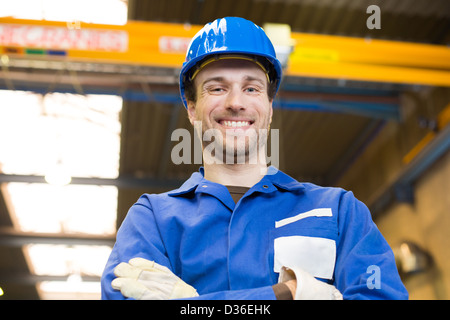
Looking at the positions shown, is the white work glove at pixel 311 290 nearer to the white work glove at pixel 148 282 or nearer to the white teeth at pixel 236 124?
the white work glove at pixel 148 282

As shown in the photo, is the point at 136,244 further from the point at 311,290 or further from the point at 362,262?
the point at 362,262

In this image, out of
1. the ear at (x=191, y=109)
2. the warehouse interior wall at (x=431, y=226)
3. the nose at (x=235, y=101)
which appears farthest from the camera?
the warehouse interior wall at (x=431, y=226)

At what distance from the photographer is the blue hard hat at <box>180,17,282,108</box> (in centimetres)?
228

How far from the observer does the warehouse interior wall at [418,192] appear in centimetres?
872

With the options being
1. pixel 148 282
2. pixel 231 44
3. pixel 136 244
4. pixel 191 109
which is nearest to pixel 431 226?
pixel 191 109

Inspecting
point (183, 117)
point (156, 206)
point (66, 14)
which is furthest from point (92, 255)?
point (156, 206)

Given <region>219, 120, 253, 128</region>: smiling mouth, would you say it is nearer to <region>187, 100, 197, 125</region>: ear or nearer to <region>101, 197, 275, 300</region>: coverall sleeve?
<region>187, 100, 197, 125</region>: ear

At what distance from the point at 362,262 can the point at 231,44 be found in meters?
1.05

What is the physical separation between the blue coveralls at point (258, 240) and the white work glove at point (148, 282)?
0.06 meters

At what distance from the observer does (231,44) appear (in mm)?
2293

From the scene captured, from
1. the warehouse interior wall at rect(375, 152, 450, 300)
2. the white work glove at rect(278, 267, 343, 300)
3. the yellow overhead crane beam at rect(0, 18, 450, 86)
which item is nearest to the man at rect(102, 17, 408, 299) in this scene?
the white work glove at rect(278, 267, 343, 300)

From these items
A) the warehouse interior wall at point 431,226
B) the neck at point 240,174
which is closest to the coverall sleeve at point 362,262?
the neck at point 240,174

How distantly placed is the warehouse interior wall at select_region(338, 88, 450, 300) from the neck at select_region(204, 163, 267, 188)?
7.06 meters

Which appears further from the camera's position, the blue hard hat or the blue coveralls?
the blue hard hat
